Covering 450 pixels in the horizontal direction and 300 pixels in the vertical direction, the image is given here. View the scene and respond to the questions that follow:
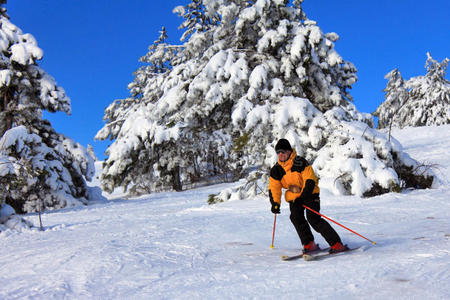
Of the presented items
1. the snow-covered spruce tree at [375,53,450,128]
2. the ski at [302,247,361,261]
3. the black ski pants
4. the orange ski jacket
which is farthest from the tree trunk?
the snow-covered spruce tree at [375,53,450,128]

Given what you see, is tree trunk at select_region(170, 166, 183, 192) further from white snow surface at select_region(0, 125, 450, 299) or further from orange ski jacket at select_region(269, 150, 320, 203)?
orange ski jacket at select_region(269, 150, 320, 203)

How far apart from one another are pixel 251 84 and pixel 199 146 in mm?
9732

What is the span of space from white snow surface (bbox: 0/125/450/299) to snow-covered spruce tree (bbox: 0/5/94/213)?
6147mm

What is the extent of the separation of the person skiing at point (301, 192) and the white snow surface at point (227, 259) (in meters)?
0.40

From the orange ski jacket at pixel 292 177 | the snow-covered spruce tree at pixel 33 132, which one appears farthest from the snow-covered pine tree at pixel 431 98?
the orange ski jacket at pixel 292 177

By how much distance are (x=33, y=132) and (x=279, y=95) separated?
1005 cm

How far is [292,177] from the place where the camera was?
469 centimetres

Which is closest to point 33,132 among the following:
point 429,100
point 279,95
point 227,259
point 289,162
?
point 279,95

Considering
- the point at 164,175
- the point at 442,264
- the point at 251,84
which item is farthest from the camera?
the point at 164,175

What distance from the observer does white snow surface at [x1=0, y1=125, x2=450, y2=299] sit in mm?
3225

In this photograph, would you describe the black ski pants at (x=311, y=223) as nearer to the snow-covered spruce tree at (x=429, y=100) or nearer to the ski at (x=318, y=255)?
the ski at (x=318, y=255)

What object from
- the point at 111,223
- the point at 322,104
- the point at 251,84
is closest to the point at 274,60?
the point at 251,84

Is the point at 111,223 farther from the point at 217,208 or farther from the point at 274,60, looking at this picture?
the point at 274,60

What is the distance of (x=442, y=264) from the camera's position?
3.47 metres
